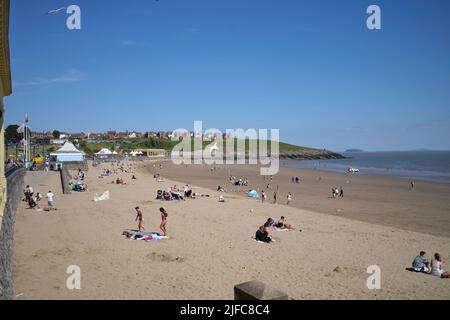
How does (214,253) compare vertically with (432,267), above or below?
below

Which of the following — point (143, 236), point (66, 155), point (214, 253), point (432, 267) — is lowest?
point (214, 253)

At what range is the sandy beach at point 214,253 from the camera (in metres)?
8.06

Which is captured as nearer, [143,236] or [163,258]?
[163,258]

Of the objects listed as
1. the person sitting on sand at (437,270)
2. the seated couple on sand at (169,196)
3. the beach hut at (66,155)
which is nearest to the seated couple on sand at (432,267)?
the person sitting on sand at (437,270)

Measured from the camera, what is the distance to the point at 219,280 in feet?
28.3

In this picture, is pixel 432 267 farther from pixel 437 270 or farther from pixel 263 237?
pixel 263 237

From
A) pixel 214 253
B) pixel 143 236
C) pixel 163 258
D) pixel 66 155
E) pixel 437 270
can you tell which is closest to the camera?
pixel 437 270

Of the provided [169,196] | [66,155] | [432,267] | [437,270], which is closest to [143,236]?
[432,267]

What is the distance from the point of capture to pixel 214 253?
10.9 meters

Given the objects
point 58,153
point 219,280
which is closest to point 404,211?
point 219,280

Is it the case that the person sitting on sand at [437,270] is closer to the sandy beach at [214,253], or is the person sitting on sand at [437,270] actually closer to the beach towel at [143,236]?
the sandy beach at [214,253]

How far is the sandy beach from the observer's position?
8062mm

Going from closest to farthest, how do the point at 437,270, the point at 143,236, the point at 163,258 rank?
the point at 437,270, the point at 163,258, the point at 143,236
